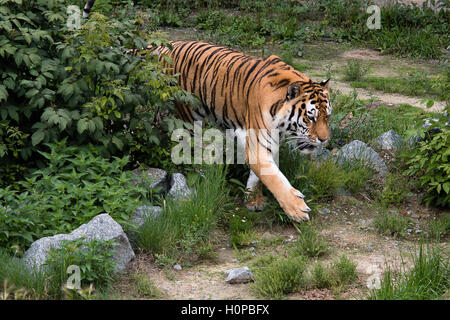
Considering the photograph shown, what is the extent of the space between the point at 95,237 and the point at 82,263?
219 millimetres

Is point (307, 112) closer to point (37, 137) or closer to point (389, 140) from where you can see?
point (389, 140)

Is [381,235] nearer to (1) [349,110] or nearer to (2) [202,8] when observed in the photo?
(1) [349,110]

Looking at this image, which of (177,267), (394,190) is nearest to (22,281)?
(177,267)

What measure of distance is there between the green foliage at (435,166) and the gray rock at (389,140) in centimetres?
54

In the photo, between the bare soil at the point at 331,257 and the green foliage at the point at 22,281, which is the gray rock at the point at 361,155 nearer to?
the bare soil at the point at 331,257

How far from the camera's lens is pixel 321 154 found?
19.0 ft

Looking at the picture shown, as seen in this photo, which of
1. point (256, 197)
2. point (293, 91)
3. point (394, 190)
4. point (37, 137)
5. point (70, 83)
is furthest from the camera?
point (394, 190)

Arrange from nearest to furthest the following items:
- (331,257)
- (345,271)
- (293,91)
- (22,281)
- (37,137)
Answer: (22,281)
(345,271)
(331,257)
(37,137)
(293,91)

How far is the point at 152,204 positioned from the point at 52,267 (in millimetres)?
1224

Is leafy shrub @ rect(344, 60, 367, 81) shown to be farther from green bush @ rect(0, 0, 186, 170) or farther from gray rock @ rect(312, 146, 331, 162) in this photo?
green bush @ rect(0, 0, 186, 170)
